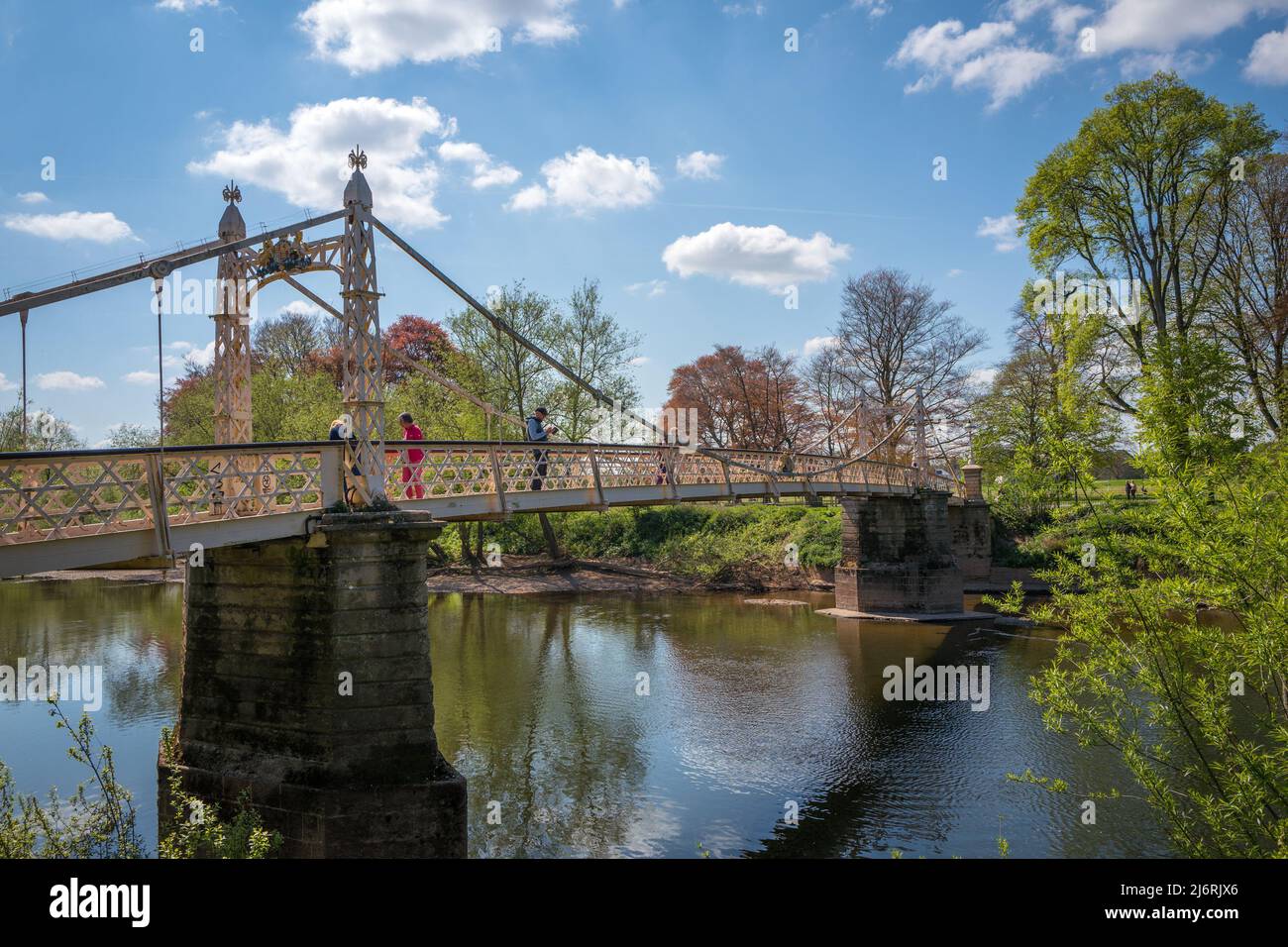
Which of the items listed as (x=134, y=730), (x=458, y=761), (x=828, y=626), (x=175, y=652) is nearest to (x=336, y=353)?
(x=175, y=652)

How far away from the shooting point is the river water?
30.2ft

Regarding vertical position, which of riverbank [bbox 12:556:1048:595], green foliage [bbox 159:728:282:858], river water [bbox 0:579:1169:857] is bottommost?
river water [bbox 0:579:1169:857]

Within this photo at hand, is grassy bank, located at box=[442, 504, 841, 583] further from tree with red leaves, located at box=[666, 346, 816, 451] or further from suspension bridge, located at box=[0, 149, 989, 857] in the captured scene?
suspension bridge, located at box=[0, 149, 989, 857]

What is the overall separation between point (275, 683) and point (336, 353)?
109 feet

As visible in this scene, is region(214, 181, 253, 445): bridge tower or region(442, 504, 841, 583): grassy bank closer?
region(214, 181, 253, 445): bridge tower

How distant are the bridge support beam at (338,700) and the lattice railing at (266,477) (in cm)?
64

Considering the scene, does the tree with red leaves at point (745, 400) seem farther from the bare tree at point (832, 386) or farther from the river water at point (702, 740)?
the river water at point (702, 740)

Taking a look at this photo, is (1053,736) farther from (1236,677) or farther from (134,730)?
(134,730)

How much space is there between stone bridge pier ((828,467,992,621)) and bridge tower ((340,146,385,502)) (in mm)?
17173

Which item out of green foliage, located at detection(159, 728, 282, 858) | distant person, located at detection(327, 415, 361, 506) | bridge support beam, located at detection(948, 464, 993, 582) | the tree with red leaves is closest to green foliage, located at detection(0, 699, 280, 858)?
green foliage, located at detection(159, 728, 282, 858)

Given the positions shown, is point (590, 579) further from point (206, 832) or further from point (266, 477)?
point (206, 832)

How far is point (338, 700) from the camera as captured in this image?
8016 millimetres

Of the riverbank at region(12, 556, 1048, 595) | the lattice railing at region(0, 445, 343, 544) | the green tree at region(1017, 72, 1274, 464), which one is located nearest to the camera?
the lattice railing at region(0, 445, 343, 544)

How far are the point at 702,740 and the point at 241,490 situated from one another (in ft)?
23.6
